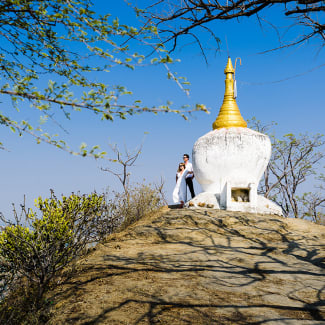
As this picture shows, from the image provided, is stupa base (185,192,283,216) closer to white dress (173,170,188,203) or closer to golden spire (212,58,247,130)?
white dress (173,170,188,203)

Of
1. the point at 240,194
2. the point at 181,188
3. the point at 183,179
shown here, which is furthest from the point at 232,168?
the point at 181,188

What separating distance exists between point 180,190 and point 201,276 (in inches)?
233

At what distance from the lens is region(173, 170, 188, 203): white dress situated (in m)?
10.8

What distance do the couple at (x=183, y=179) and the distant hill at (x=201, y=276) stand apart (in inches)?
93.0

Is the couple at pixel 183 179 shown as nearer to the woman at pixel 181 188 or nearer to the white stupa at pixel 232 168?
the woman at pixel 181 188

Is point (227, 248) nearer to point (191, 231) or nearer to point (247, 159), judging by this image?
point (191, 231)

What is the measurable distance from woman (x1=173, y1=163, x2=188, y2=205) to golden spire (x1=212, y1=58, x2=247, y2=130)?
1872 millimetres

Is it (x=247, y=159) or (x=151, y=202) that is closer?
(x=247, y=159)

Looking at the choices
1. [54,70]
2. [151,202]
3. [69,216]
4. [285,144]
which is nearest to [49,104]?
[54,70]

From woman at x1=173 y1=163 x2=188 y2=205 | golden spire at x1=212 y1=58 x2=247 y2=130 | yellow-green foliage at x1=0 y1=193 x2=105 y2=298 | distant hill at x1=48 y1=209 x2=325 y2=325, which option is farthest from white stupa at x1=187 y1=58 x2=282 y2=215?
yellow-green foliage at x1=0 y1=193 x2=105 y2=298

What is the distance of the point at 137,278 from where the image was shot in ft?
16.2

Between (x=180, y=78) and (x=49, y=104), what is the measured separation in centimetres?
134

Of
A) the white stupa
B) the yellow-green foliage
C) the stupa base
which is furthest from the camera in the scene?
the white stupa

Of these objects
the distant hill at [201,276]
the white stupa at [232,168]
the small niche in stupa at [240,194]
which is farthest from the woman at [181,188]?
the distant hill at [201,276]
